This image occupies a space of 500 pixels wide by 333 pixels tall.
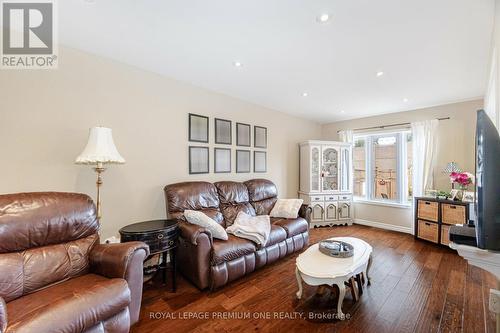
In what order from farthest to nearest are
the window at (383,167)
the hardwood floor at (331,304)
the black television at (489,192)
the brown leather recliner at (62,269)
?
the window at (383,167), the hardwood floor at (331,304), the brown leather recliner at (62,269), the black television at (489,192)

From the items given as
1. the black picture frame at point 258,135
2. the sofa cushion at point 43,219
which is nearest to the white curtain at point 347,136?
the black picture frame at point 258,135

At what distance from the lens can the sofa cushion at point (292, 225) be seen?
9.75 ft

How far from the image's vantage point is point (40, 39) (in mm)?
1957

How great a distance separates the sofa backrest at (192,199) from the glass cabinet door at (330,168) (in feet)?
9.07

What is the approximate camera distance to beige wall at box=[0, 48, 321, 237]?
189 cm

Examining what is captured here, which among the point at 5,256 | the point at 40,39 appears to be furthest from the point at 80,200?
the point at 40,39

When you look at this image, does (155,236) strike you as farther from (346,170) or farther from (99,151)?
(346,170)

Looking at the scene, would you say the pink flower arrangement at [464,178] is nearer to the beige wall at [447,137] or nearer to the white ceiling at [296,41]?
the beige wall at [447,137]

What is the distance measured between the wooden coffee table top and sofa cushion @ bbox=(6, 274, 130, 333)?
143cm

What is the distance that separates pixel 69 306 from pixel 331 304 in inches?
80.0

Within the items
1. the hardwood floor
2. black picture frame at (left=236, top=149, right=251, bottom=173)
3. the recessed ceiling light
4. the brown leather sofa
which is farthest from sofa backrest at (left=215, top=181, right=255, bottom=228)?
the recessed ceiling light

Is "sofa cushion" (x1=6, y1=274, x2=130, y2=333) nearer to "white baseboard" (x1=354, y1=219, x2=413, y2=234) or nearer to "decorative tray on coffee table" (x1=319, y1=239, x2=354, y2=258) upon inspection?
"decorative tray on coffee table" (x1=319, y1=239, x2=354, y2=258)

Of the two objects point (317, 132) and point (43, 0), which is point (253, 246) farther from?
point (317, 132)

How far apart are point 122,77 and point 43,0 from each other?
891mm
